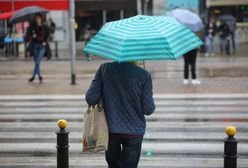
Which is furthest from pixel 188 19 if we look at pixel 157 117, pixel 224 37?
pixel 224 37

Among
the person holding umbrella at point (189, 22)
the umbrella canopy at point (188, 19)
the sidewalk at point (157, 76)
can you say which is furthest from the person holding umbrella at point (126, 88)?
the person holding umbrella at point (189, 22)

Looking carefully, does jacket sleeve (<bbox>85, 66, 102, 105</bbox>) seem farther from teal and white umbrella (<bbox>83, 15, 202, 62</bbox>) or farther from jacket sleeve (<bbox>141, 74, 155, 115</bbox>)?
jacket sleeve (<bbox>141, 74, 155, 115</bbox>)

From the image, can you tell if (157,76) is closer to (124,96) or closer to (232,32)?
(232,32)

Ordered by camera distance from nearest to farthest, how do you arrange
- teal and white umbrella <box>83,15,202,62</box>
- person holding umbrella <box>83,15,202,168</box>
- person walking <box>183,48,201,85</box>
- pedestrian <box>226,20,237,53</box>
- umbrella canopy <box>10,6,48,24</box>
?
teal and white umbrella <box>83,15,202,62</box>
person holding umbrella <box>83,15,202,168</box>
person walking <box>183,48,201,85</box>
umbrella canopy <box>10,6,48,24</box>
pedestrian <box>226,20,237,53</box>

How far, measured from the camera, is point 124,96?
19.8ft

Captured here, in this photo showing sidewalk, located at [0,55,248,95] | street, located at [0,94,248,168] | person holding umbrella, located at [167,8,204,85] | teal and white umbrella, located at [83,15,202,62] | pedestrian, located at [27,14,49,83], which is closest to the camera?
teal and white umbrella, located at [83,15,202,62]

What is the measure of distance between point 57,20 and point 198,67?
18.3m

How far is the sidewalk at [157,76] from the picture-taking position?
51.1 feet

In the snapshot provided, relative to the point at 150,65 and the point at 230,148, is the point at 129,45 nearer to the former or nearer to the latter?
the point at 230,148

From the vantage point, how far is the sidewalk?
15562 mm

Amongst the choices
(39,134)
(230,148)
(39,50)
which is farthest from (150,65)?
(230,148)

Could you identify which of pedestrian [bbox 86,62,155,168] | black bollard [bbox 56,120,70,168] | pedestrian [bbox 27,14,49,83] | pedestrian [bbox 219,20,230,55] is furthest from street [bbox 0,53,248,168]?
pedestrian [bbox 219,20,230,55]

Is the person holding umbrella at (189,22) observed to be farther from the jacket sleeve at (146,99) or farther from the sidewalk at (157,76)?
the jacket sleeve at (146,99)

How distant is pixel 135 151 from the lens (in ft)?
19.8
